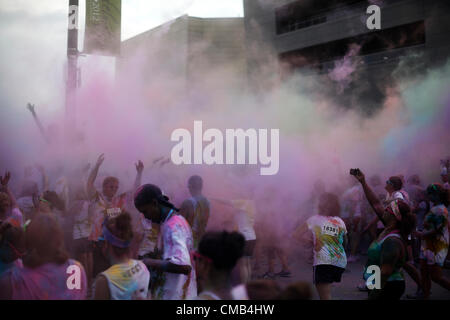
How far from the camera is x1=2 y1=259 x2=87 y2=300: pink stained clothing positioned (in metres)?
2.36

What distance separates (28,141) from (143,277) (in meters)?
5.93

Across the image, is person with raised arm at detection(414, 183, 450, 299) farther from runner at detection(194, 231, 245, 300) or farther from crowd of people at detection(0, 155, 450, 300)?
runner at detection(194, 231, 245, 300)

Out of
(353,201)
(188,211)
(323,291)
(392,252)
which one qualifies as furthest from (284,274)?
(392,252)

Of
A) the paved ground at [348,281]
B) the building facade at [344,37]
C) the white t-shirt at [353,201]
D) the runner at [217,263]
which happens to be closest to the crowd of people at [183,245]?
the runner at [217,263]

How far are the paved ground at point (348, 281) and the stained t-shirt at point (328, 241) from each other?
109 centimetres

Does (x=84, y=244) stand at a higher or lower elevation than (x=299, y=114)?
lower

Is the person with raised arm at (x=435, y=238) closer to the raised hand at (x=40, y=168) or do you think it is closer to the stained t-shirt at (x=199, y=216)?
the stained t-shirt at (x=199, y=216)

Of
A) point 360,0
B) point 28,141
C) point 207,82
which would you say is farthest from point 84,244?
point 360,0

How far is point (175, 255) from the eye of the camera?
2.72 m

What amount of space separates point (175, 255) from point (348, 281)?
12.1 ft

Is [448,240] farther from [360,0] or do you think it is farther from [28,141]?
[360,0]

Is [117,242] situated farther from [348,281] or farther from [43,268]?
[348,281]

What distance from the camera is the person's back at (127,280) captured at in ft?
7.68
